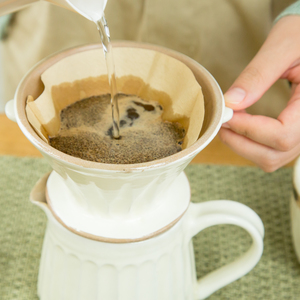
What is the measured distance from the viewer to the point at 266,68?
1.92 ft

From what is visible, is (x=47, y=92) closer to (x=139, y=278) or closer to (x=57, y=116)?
(x=57, y=116)

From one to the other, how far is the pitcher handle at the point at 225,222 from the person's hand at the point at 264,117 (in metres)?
0.14

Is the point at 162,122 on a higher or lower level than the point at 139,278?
higher

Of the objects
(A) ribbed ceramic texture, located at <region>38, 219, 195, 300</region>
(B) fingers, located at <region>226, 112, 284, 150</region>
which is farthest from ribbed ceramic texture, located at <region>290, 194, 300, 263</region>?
(A) ribbed ceramic texture, located at <region>38, 219, 195, 300</region>

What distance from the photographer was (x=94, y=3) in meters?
0.45

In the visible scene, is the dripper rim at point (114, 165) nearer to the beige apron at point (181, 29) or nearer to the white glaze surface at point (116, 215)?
the white glaze surface at point (116, 215)

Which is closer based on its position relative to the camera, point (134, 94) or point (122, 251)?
point (122, 251)

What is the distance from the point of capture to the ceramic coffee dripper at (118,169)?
364 millimetres

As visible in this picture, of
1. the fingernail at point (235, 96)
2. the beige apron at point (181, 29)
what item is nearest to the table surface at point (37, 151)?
the beige apron at point (181, 29)

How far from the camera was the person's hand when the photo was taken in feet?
1.86

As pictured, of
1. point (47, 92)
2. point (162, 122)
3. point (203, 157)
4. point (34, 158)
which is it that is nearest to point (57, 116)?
point (47, 92)

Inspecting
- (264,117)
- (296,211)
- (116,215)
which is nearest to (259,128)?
(264,117)

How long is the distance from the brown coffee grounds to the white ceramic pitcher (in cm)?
8

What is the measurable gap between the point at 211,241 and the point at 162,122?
261mm
